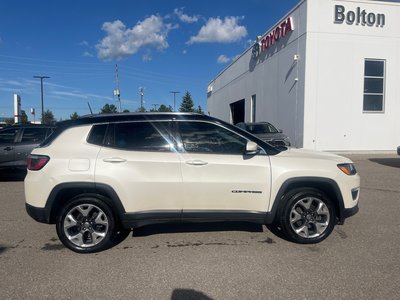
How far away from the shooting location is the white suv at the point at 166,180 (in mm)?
4367

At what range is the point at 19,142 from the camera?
9875mm

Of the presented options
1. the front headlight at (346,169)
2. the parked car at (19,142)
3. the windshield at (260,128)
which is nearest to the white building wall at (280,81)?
the windshield at (260,128)

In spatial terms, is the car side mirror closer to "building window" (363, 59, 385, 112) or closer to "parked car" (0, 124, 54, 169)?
"parked car" (0, 124, 54, 169)

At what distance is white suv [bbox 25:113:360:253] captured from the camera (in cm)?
437

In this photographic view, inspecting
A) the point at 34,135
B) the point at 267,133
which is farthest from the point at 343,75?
the point at 34,135

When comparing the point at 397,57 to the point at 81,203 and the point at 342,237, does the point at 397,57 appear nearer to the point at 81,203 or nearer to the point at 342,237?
the point at 342,237

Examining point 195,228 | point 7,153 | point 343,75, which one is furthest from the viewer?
point 343,75

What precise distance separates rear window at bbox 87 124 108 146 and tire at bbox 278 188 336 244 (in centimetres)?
245

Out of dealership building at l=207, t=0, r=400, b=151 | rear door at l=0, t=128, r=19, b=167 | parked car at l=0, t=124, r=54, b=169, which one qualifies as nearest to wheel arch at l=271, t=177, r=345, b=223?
parked car at l=0, t=124, r=54, b=169

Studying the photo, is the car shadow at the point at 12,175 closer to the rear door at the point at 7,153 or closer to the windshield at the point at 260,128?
the rear door at the point at 7,153

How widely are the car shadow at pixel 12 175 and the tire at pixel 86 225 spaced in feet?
20.6

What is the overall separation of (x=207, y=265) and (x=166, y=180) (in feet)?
3.65

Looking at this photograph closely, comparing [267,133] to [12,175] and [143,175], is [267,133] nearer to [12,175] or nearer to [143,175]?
[12,175]

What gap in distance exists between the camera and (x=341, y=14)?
56.8 feet
